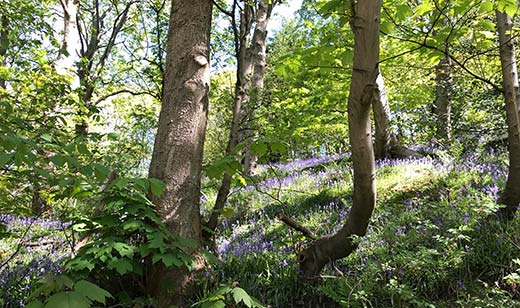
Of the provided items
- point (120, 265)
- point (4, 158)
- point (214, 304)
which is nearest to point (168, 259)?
point (120, 265)

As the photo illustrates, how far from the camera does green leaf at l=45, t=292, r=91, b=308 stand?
1.25 m

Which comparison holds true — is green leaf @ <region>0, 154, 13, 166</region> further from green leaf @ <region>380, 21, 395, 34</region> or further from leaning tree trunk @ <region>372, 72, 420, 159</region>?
leaning tree trunk @ <region>372, 72, 420, 159</region>

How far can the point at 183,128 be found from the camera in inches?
107

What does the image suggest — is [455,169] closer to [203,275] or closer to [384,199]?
[384,199]

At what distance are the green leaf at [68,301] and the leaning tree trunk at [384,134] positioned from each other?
7.15m

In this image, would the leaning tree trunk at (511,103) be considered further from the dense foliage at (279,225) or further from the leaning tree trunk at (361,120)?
the leaning tree trunk at (361,120)

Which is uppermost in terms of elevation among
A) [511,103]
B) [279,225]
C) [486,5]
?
[486,5]

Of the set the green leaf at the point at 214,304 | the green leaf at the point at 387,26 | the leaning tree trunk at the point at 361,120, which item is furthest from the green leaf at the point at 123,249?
the green leaf at the point at 387,26

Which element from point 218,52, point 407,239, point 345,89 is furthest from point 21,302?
point 218,52

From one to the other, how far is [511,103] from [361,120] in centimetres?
134

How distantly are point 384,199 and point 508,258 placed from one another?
205 centimetres

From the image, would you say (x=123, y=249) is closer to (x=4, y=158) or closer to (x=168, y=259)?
(x=168, y=259)

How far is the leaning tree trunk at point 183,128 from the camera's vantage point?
2.55 m

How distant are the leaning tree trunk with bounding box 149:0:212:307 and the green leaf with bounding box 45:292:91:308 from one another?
1192mm
